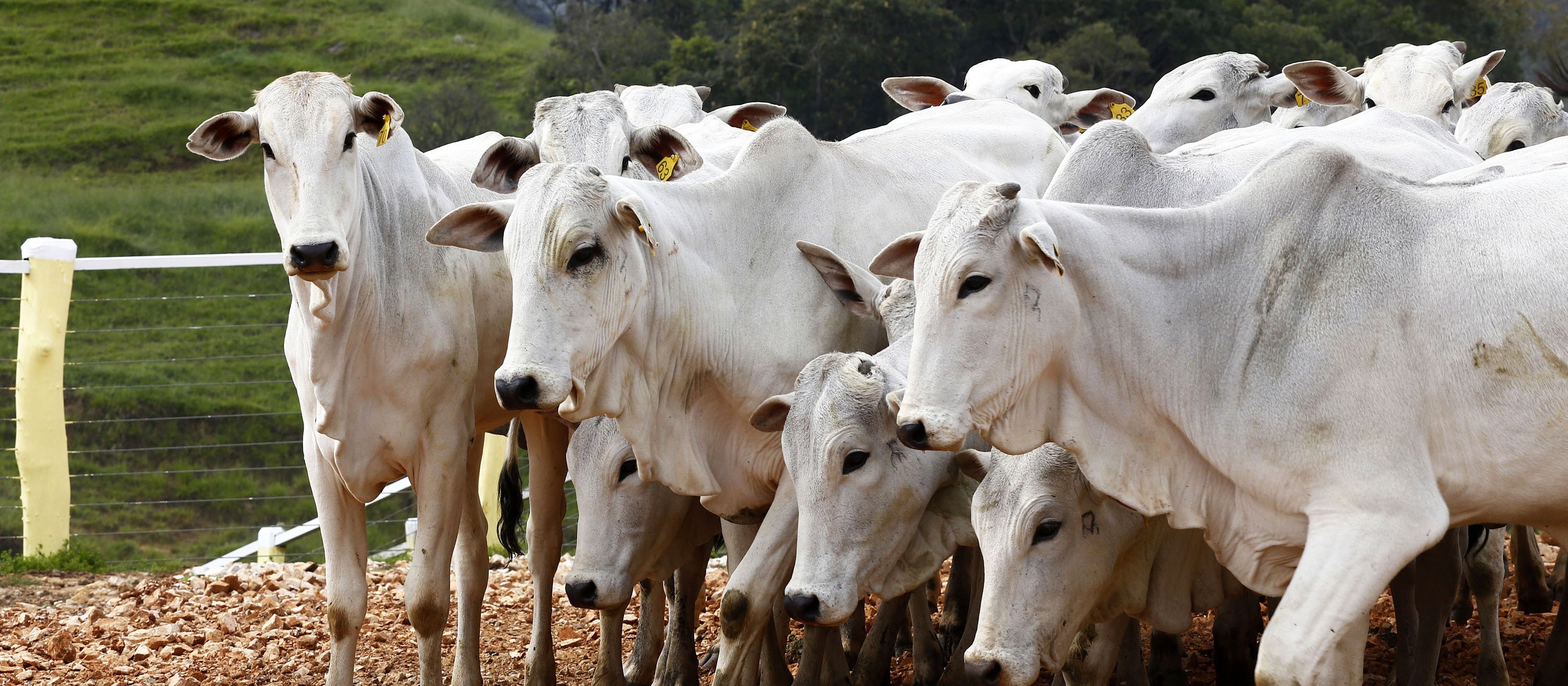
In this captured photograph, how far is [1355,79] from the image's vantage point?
7.16 meters

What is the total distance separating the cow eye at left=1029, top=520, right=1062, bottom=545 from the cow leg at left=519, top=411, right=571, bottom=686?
2247mm

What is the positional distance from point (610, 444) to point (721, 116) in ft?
9.87

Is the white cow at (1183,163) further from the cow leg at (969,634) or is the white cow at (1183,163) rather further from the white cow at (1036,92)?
the white cow at (1036,92)

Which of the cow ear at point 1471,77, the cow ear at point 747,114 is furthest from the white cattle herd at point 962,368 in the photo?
the cow ear at point 747,114

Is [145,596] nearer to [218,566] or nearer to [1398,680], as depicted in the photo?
[218,566]

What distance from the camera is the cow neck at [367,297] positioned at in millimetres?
5047

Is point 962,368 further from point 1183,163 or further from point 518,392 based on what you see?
point 1183,163

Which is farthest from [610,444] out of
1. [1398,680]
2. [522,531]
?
[522,531]

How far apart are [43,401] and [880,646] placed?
4.80 metres

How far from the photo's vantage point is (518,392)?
4.32 metres

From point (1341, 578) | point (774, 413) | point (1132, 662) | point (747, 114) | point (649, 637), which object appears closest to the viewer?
point (1341, 578)

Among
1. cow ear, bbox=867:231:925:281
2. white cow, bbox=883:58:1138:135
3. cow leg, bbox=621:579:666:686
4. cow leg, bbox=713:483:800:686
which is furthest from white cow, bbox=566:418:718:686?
white cow, bbox=883:58:1138:135

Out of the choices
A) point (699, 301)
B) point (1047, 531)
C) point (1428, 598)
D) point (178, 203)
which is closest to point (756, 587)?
point (699, 301)

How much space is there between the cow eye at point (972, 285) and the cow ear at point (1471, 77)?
440 cm
